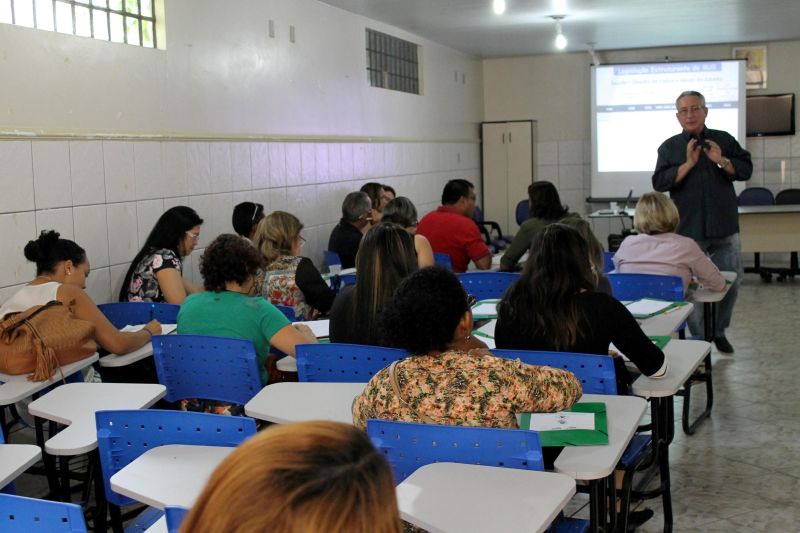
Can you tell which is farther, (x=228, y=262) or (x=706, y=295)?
(x=706, y=295)

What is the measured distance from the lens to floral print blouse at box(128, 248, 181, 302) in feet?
15.8

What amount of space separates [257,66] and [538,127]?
21.8 ft

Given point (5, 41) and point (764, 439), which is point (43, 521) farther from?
point (764, 439)

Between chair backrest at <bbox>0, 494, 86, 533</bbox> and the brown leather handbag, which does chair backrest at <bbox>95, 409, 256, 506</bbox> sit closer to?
chair backrest at <bbox>0, 494, 86, 533</bbox>

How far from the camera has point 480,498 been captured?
1.98m

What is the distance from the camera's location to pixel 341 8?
8039mm

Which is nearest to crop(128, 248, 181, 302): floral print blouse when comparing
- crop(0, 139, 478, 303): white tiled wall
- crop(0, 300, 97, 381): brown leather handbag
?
crop(0, 139, 478, 303): white tiled wall

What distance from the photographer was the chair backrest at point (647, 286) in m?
4.63

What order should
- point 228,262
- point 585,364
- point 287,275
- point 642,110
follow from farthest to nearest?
point 642,110, point 287,275, point 228,262, point 585,364

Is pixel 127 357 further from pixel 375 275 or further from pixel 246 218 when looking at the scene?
pixel 246 218

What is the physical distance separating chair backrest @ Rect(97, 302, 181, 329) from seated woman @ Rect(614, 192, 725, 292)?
8.55 feet

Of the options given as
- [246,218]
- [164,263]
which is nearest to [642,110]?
[246,218]

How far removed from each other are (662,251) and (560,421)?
115 inches

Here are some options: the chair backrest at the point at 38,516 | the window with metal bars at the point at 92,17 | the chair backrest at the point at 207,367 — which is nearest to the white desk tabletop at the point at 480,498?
the chair backrest at the point at 38,516
